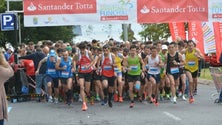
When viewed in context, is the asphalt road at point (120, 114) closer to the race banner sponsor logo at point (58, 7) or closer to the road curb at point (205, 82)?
the race banner sponsor logo at point (58, 7)

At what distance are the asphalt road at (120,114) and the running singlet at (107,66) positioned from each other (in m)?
0.95

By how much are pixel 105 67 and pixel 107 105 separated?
1156mm

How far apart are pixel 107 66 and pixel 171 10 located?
5622mm

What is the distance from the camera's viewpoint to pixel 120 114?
12.3 meters

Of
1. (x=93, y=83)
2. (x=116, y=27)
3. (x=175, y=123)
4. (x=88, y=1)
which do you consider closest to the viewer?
(x=175, y=123)

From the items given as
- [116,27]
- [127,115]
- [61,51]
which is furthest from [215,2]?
[116,27]

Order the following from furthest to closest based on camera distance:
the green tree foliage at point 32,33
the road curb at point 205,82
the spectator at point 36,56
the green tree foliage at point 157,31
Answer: the green tree foliage at point 157,31 → the green tree foliage at point 32,33 → the road curb at point 205,82 → the spectator at point 36,56

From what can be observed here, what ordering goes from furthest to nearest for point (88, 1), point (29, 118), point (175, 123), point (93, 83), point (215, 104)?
point (88, 1)
point (93, 83)
point (215, 104)
point (29, 118)
point (175, 123)

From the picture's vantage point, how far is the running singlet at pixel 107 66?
46.4 ft

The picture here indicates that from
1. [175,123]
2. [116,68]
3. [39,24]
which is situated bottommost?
[175,123]

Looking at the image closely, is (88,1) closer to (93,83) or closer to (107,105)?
(93,83)

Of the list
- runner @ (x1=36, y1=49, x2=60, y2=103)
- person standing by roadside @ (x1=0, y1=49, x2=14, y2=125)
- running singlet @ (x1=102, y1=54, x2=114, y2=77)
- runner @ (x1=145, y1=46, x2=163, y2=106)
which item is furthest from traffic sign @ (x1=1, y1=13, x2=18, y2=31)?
person standing by roadside @ (x1=0, y1=49, x2=14, y2=125)

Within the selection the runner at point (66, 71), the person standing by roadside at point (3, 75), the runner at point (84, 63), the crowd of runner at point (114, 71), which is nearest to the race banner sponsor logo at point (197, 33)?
the crowd of runner at point (114, 71)

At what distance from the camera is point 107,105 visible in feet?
47.4
